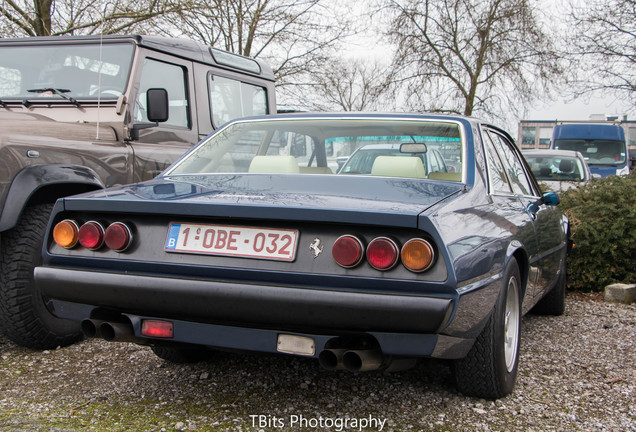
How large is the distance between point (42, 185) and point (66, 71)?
1.74 metres

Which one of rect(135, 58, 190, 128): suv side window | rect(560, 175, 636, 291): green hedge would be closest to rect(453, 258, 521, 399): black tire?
rect(135, 58, 190, 128): suv side window

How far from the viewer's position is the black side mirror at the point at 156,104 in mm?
4887

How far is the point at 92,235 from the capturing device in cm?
281

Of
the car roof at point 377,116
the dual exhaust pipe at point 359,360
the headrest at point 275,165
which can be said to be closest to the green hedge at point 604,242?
the car roof at point 377,116

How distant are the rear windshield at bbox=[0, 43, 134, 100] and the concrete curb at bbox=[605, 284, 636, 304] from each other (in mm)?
4591

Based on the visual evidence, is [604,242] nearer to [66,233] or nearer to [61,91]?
[61,91]

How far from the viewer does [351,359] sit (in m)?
2.51

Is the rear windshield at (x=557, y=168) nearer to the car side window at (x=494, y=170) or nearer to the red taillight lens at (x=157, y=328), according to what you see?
the car side window at (x=494, y=170)

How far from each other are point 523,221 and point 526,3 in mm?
19911

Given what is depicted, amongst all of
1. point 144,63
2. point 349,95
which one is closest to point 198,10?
point 144,63

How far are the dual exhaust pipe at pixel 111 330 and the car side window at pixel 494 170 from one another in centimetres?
188

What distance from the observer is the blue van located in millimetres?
20156

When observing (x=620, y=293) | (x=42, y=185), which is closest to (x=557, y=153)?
(x=620, y=293)

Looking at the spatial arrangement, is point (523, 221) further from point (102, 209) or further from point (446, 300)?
point (102, 209)
